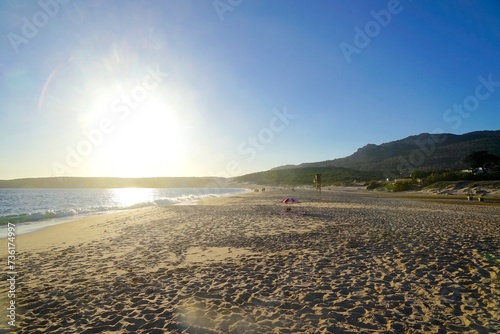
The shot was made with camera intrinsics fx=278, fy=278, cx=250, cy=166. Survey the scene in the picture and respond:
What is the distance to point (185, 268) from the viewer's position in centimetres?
853

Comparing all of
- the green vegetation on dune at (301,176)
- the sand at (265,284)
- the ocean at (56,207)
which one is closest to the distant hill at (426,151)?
the green vegetation on dune at (301,176)

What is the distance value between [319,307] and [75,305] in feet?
17.2

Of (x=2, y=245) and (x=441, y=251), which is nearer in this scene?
(x=441, y=251)

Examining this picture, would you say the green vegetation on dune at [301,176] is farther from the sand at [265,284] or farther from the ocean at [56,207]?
the sand at [265,284]

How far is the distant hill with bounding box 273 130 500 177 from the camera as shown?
357 feet

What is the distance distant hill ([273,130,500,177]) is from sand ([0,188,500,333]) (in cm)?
9631

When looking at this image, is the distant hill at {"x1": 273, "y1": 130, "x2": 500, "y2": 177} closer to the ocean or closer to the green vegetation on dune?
the green vegetation on dune

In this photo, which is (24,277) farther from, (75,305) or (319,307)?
(319,307)

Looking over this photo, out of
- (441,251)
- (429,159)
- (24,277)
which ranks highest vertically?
(429,159)

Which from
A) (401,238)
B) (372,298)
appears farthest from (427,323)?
(401,238)

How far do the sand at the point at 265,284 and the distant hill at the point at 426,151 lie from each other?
96.3m

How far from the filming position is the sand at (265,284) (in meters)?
5.11

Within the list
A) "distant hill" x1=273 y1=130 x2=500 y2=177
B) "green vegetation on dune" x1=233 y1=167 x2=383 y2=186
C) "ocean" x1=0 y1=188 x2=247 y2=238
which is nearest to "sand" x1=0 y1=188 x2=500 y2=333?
"ocean" x1=0 y1=188 x2=247 y2=238

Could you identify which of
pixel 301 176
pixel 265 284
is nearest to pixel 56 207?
pixel 265 284
